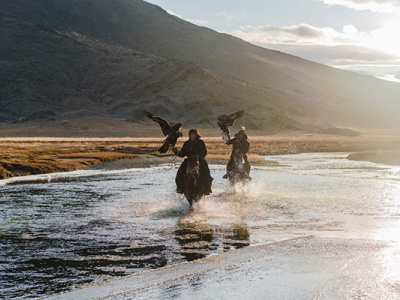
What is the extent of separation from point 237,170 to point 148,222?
7.19 m

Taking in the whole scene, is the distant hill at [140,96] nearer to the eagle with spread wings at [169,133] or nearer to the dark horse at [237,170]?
the dark horse at [237,170]

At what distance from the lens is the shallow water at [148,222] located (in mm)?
8188

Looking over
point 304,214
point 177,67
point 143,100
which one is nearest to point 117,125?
point 143,100

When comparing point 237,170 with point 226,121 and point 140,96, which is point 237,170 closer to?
point 226,121

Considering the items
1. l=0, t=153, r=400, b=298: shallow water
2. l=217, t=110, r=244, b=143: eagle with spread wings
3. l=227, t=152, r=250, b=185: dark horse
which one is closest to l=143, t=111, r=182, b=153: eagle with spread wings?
l=0, t=153, r=400, b=298: shallow water

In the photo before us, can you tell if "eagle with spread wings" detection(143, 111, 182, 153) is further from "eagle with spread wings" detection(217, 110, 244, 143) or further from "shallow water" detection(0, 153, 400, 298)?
"eagle with spread wings" detection(217, 110, 244, 143)

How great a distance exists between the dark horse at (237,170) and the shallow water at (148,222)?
478 mm

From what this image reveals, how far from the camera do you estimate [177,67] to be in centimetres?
15838

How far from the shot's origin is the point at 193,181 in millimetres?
14070

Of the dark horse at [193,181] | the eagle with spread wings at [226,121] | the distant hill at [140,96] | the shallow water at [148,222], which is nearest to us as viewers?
the shallow water at [148,222]

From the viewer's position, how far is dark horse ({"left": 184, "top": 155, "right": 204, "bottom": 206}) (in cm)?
1407

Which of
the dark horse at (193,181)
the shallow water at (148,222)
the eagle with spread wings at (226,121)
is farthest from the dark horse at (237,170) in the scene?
the dark horse at (193,181)

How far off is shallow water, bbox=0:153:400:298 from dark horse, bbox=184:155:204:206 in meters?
0.42

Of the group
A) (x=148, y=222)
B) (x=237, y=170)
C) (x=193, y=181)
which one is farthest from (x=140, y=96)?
(x=148, y=222)
